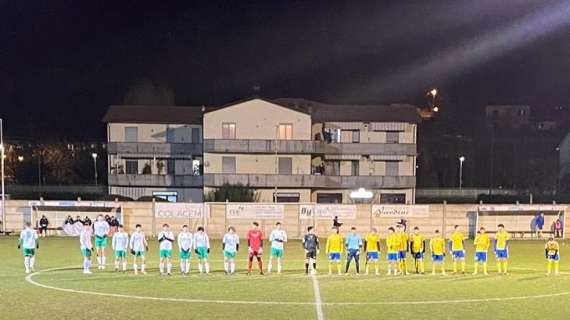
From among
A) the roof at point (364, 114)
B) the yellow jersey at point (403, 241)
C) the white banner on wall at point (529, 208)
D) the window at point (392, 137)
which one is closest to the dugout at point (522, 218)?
the white banner on wall at point (529, 208)

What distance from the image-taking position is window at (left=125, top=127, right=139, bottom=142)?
197 feet

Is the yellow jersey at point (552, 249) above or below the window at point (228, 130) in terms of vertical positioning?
below

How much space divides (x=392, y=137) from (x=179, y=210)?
91.5ft

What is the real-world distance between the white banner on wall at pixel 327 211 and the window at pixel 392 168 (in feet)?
71.9

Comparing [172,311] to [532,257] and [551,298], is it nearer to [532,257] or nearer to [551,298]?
[551,298]

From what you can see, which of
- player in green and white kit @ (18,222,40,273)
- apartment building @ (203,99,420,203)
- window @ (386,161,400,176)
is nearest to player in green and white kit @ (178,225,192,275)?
player in green and white kit @ (18,222,40,273)

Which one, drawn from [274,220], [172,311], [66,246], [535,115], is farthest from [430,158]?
[172,311]

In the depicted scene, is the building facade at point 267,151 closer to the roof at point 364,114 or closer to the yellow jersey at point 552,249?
the roof at point 364,114

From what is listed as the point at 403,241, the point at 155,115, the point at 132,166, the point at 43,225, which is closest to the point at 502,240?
the point at 403,241

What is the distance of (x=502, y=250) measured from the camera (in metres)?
25.0

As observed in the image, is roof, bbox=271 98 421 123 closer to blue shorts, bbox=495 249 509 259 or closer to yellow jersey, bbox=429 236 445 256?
yellow jersey, bbox=429 236 445 256

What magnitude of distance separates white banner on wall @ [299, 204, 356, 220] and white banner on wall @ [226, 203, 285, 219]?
4.61 feet

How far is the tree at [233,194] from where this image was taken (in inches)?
2044

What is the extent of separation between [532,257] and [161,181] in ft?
125
